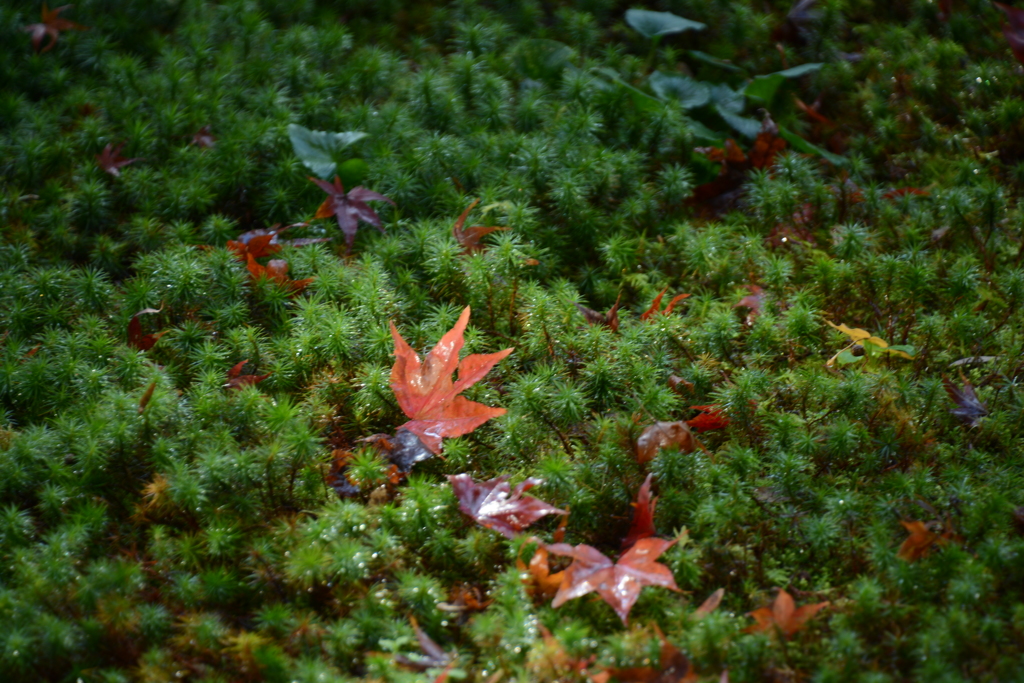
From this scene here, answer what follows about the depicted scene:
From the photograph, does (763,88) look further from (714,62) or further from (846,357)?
(846,357)

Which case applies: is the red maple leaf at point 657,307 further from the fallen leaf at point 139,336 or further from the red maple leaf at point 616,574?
the fallen leaf at point 139,336

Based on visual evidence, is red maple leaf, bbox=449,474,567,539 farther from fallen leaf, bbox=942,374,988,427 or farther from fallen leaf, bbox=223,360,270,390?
fallen leaf, bbox=942,374,988,427

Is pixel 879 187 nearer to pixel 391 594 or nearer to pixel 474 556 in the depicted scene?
pixel 474 556

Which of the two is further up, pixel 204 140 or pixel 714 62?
pixel 714 62

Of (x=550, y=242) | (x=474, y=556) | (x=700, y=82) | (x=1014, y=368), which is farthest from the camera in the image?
(x=700, y=82)

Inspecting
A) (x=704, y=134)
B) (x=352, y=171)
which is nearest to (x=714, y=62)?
(x=704, y=134)

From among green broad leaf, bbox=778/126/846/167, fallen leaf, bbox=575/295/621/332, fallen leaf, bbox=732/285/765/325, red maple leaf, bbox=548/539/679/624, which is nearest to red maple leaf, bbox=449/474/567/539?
red maple leaf, bbox=548/539/679/624

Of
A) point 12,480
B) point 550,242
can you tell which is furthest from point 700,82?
point 12,480
